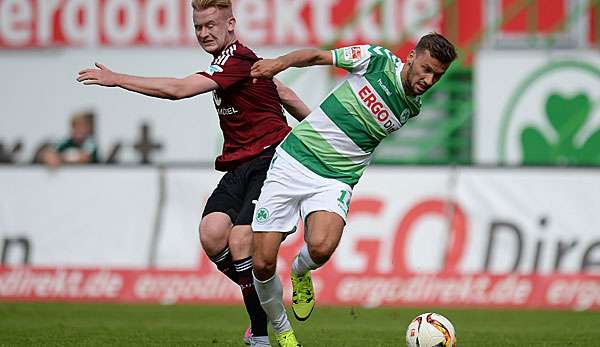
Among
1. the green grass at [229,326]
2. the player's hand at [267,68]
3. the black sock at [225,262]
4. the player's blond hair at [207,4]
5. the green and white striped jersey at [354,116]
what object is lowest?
the green grass at [229,326]

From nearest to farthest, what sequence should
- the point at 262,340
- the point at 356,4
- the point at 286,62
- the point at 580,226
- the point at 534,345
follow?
1. the point at 286,62
2. the point at 262,340
3. the point at 534,345
4. the point at 580,226
5. the point at 356,4

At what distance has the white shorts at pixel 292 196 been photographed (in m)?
8.78

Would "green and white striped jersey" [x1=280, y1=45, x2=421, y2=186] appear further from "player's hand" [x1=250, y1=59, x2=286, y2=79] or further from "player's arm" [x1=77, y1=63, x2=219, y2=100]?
"player's arm" [x1=77, y1=63, x2=219, y2=100]

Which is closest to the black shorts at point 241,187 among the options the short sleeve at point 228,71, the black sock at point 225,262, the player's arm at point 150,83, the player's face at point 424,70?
the black sock at point 225,262

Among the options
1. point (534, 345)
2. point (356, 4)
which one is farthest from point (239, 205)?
point (356, 4)

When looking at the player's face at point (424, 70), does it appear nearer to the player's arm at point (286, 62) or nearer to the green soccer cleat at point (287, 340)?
the player's arm at point (286, 62)

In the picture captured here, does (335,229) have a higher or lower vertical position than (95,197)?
higher

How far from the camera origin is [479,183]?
14.7m

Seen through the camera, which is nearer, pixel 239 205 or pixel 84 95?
pixel 239 205

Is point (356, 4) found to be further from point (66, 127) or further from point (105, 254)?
point (105, 254)

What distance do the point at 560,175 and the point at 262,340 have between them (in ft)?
21.6

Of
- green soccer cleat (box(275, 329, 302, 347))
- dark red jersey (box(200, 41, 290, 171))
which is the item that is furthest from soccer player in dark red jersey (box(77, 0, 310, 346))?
green soccer cleat (box(275, 329, 302, 347))

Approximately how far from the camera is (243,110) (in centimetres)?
912

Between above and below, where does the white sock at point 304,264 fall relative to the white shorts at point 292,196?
below
